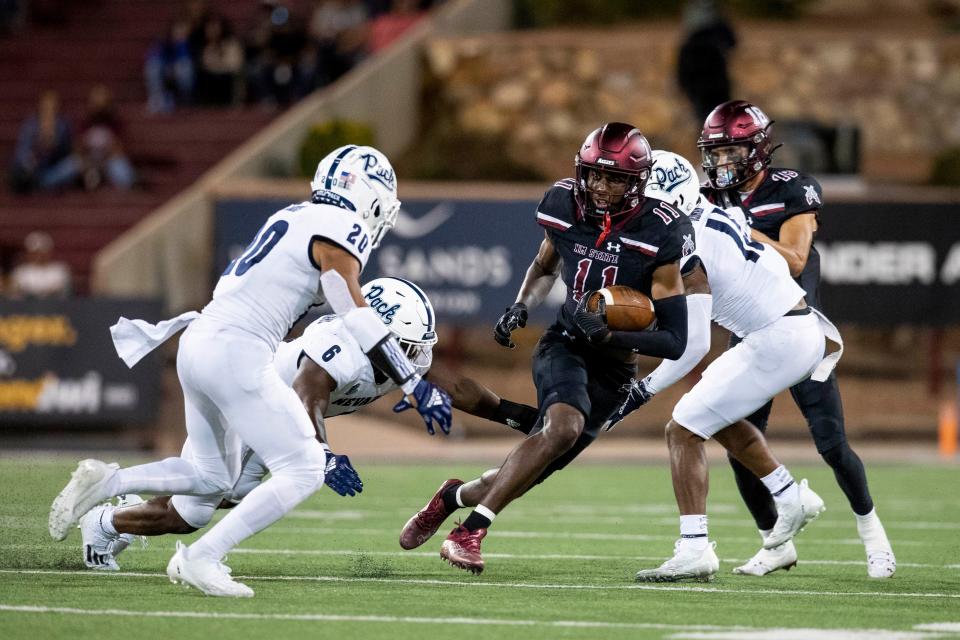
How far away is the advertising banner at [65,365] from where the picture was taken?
13.7 m

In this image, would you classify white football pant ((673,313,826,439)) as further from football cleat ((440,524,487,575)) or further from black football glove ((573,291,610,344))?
football cleat ((440,524,487,575))

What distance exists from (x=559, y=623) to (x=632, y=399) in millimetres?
1707

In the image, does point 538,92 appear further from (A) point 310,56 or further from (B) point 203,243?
(B) point 203,243

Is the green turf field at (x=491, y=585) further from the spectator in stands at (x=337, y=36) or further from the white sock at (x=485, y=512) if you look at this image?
the spectator in stands at (x=337, y=36)

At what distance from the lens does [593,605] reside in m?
5.40

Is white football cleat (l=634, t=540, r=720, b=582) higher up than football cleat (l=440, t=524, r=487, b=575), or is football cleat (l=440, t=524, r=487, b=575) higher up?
football cleat (l=440, t=524, r=487, b=575)

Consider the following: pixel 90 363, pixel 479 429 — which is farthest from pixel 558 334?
pixel 479 429

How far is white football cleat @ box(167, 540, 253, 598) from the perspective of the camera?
5.38m

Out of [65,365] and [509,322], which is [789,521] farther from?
[65,365]

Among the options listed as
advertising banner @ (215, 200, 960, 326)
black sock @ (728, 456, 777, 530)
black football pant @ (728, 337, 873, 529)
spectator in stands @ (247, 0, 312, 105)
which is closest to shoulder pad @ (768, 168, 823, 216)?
black football pant @ (728, 337, 873, 529)

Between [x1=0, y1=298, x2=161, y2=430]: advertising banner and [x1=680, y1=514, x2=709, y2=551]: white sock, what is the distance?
8.36 metres

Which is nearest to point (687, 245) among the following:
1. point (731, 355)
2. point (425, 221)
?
point (731, 355)

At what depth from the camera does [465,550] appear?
6.09m

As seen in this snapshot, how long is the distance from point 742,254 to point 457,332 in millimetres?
10177
